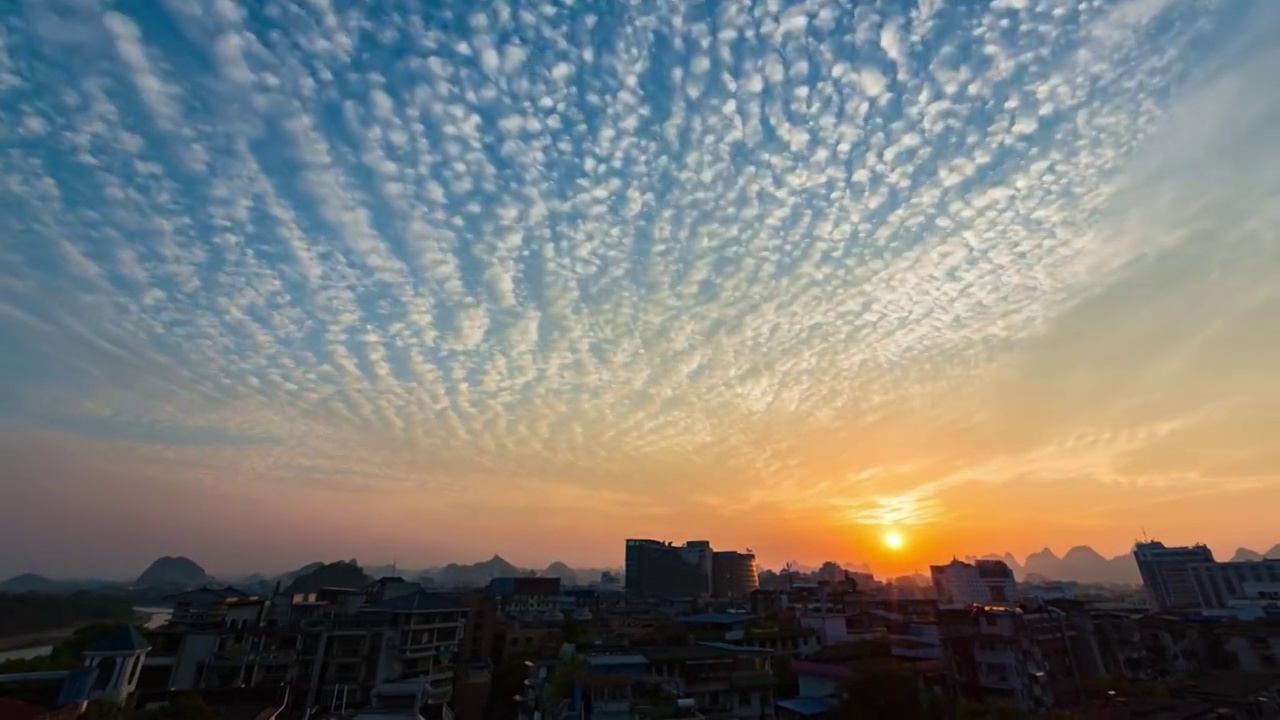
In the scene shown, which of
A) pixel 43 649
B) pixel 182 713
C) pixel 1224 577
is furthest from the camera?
pixel 1224 577

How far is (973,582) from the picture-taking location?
109 m

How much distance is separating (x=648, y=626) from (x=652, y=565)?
87.4m

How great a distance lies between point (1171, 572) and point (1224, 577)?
8.94 m

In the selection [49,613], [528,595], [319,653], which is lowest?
[319,653]

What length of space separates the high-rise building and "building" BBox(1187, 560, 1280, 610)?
286 ft

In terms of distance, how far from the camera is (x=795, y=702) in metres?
31.6

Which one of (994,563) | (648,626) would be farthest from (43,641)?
(994,563)

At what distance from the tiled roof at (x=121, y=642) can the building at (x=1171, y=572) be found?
12867 centimetres

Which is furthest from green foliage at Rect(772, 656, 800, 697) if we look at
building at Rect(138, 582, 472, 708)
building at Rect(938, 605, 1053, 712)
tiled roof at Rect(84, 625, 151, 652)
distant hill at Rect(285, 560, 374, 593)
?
distant hill at Rect(285, 560, 374, 593)

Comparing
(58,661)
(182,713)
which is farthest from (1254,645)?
(58,661)

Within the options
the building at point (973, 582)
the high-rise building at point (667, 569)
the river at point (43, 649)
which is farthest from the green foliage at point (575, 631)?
the high-rise building at point (667, 569)

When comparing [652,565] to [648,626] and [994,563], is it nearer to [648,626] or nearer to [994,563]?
[994,563]

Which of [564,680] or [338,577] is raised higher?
[338,577]

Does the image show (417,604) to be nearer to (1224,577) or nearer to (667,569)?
(667,569)
